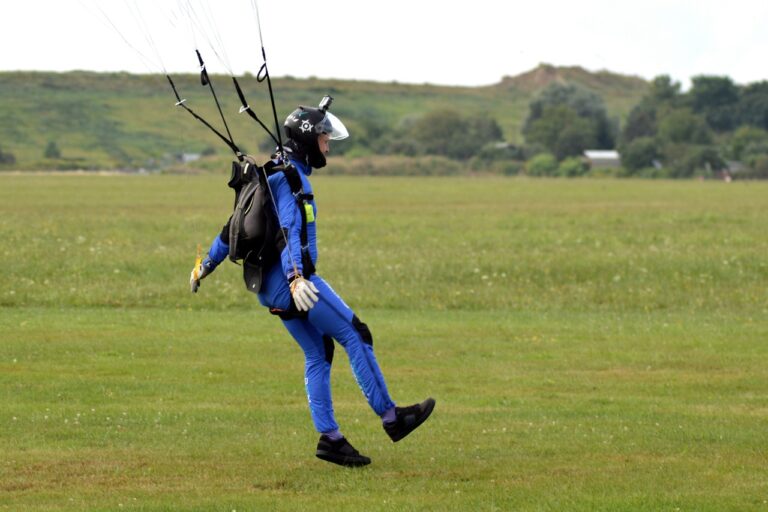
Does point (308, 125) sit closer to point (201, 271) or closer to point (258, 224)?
point (258, 224)

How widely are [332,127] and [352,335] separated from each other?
63.8 inches

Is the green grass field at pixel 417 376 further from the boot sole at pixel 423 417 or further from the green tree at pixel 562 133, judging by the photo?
the green tree at pixel 562 133

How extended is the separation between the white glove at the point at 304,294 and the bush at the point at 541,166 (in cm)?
13403

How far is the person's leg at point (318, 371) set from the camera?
10586 mm

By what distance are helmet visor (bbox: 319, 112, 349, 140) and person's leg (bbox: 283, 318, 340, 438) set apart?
1477 millimetres

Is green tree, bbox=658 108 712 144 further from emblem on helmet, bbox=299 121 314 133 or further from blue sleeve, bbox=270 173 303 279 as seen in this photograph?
blue sleeve, bbox=270 173 303 279

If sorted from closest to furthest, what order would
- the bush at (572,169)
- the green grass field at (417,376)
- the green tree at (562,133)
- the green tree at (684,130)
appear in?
→ the green grass field at (417,376) → the bush at (572,169) → the green tree at (562,133) → the green tree at (684,130)

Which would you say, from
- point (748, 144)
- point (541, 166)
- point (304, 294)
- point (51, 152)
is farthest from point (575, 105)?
point (304, 294)

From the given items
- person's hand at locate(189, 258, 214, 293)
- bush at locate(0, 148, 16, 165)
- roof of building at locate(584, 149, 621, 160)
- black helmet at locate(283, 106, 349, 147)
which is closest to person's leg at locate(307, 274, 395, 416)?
person's hand at locate(189, 258, 214, 293)

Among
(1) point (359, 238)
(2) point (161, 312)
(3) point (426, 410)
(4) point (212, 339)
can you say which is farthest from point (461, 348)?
(1) point (359, 238)

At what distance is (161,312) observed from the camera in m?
23.6

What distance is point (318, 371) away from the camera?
1062 cm

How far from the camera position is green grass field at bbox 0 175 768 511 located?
31.9ft

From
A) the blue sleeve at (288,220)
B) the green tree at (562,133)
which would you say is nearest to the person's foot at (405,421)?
the blue sleeve at (288,220)
